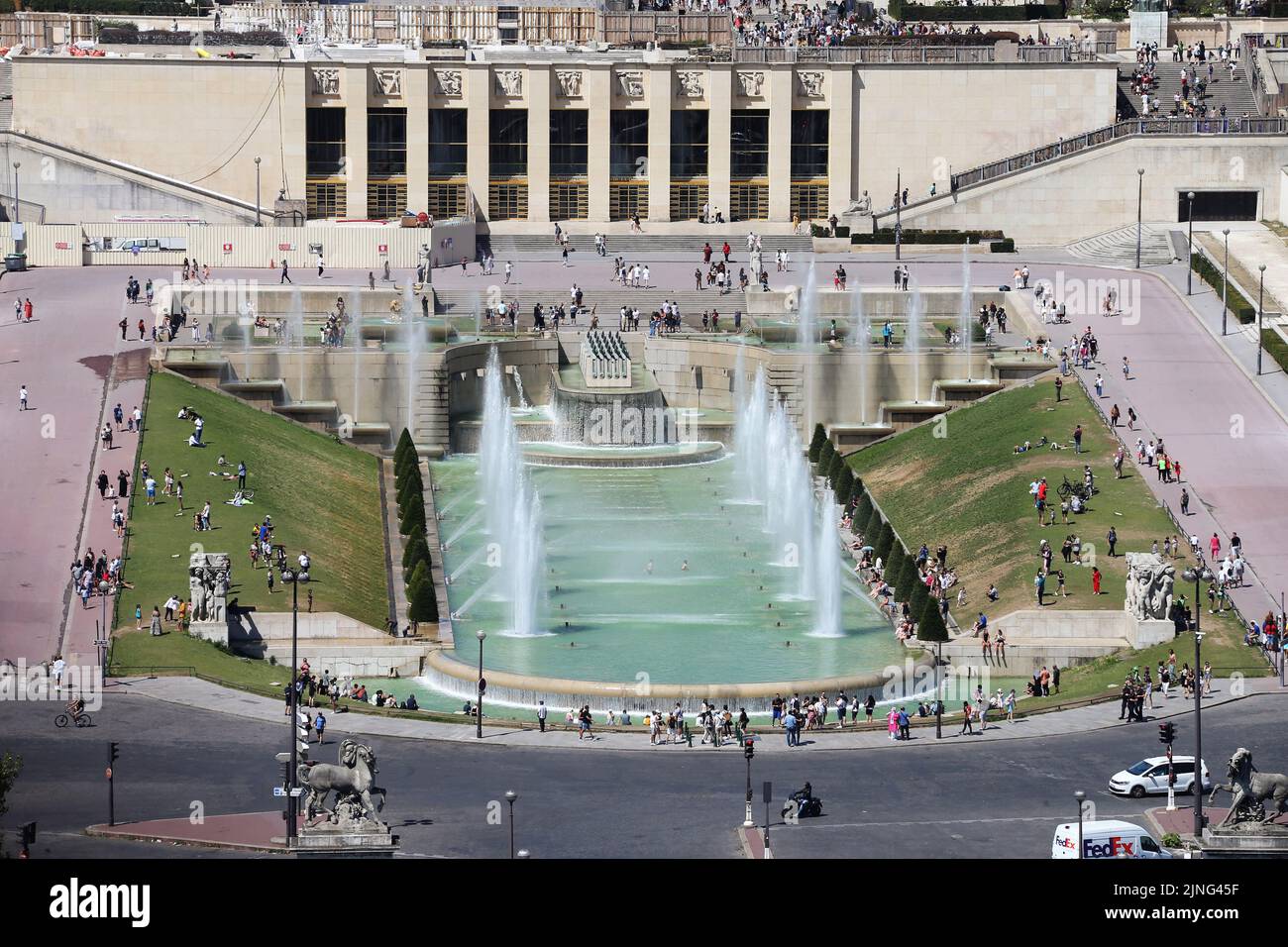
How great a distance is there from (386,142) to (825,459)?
37.6 meters

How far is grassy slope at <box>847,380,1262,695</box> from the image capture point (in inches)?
3219

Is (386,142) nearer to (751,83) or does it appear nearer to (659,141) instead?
(659,141)

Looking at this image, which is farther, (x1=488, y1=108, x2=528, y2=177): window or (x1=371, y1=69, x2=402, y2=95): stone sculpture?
(x1=488, y1=108, x2=528, y2=177): window

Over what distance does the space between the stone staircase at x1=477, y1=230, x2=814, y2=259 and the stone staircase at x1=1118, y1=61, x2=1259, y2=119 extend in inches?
679

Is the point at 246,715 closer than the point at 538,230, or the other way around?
the point at 246,715

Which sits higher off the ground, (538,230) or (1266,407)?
(538,230)

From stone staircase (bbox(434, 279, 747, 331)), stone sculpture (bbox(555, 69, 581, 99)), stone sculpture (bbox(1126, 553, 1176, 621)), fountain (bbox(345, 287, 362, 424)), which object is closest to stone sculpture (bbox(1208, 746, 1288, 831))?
stone sculpture (bbox(1126, 553, 1176, 621))

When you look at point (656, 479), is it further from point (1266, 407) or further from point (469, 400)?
point (1266, 407)

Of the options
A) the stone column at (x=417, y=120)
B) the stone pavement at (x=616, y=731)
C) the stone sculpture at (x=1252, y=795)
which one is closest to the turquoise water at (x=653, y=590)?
the stone pavement at (x=616, y=731)

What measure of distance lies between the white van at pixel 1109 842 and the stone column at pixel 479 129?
78364 mm

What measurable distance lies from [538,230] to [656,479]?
31.2m

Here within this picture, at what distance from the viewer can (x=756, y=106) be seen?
133m

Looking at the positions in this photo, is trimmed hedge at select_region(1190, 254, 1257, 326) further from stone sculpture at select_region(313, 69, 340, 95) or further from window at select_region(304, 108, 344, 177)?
stone sculpture at select_region(313, 69, 340, 95)
